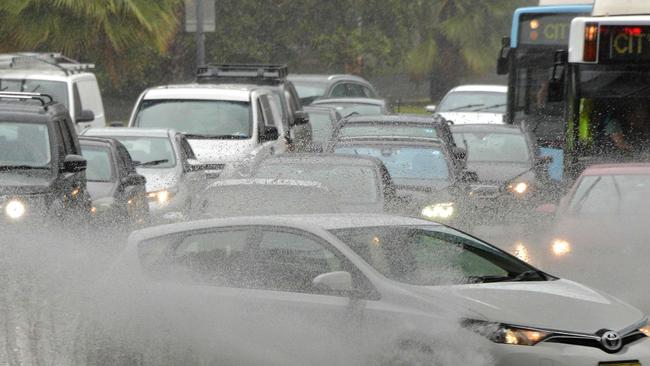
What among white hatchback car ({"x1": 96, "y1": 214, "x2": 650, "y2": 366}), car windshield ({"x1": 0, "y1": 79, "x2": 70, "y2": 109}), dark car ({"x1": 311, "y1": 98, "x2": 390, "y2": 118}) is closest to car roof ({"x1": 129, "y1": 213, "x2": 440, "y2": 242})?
white hatchback car ({"x1": 96, "y1": 214, "x2": 650, "y2": 366})

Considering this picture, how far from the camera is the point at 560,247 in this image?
12.1 m

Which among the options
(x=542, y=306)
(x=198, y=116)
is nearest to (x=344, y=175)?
(x=198, y=116)

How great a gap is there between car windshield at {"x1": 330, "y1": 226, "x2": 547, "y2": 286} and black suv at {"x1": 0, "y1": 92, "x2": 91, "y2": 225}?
17.6ft

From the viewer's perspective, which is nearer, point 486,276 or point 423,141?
point 486,276

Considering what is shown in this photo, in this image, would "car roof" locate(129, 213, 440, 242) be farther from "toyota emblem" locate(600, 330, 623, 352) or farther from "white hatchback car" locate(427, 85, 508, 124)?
"white hatchback car" locate(427, 85, 508, 124)

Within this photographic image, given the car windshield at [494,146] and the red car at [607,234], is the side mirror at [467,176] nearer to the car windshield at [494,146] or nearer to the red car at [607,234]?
the red car at [607,234]

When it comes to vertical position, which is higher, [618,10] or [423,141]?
[618,10]

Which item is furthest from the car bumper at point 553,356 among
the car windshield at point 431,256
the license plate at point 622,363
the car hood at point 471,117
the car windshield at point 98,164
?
the car hood at point 471,117

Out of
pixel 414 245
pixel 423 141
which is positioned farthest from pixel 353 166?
pixel 414 245

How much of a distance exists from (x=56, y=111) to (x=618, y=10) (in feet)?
18.8

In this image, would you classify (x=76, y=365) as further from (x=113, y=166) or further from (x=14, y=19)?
(x=14, y=19)

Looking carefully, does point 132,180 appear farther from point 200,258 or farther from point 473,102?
point 473,102

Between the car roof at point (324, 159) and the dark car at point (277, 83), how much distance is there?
704 centimetres

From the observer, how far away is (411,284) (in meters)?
8.47
